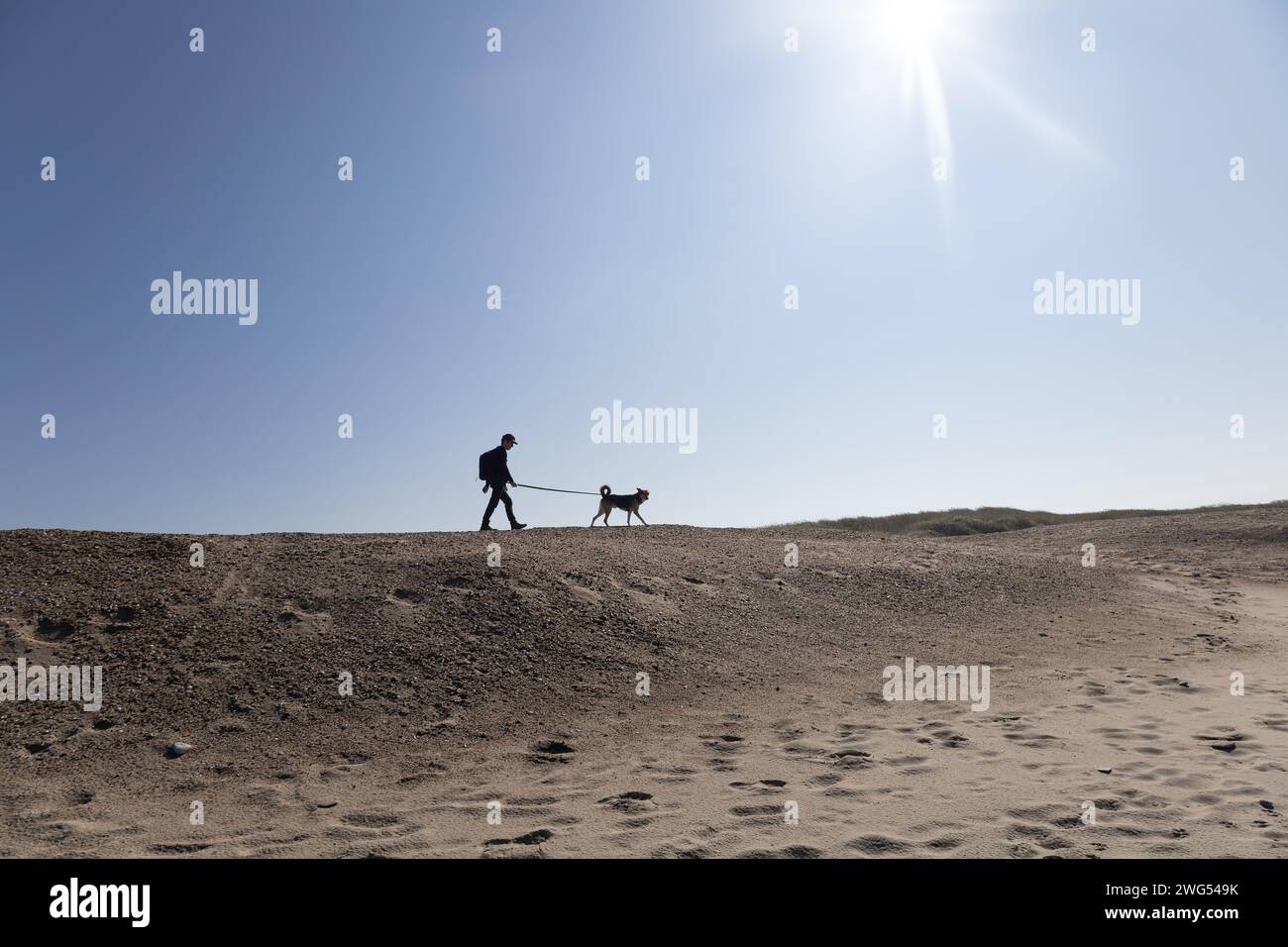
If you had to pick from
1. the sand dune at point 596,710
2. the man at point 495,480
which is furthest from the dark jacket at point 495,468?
the sand dune at point 596,710

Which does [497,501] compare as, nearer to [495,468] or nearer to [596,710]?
[495,468]

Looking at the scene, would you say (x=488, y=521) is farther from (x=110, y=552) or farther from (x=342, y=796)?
(x=342, y=796)

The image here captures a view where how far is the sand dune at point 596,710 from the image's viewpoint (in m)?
5.62

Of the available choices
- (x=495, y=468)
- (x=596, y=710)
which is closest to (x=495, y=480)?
(x=495, y=468)

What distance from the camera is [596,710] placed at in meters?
8.82

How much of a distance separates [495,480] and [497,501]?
0.41 meters

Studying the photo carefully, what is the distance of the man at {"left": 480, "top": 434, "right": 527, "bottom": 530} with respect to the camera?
15508mm

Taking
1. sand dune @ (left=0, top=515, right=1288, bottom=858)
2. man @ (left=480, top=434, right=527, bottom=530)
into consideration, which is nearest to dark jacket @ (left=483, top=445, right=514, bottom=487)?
man @ (left=480, top=434, right=527, bottom=530)

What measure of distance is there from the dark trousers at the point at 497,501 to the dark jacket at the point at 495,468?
0.06 m

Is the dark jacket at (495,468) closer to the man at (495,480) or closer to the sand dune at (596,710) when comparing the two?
the man at (495,480)

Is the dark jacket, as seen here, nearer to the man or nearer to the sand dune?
the man

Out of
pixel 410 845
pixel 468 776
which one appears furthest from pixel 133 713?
pixel 410 845

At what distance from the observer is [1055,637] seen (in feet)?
41.6
